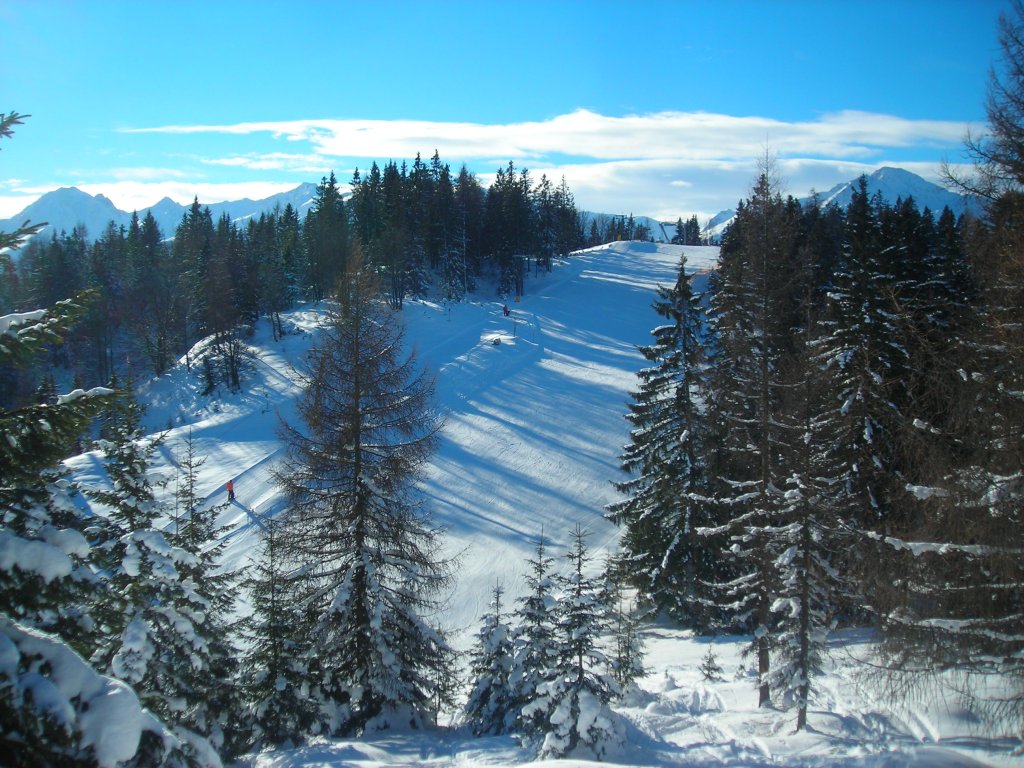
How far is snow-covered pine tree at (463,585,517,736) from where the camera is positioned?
12.4 m

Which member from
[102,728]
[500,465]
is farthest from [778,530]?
[500,465]

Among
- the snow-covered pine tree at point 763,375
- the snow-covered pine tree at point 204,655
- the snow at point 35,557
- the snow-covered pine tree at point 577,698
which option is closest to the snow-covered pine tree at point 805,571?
the snow-covered pine tree at point 763,375

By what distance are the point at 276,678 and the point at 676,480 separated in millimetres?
12803

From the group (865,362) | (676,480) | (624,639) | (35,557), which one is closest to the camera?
(35,557)

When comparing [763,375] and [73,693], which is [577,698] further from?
[73,693]

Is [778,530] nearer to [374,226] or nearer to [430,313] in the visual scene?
[430,313]

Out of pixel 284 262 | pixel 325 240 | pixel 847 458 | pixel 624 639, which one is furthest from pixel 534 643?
pixel 284 262

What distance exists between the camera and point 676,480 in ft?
65.1

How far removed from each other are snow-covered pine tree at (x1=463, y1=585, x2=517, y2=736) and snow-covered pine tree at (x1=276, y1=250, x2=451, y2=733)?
1.00m

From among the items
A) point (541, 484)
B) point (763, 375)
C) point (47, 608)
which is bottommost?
point (541, 484)

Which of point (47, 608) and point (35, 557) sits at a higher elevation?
point (35, 557)

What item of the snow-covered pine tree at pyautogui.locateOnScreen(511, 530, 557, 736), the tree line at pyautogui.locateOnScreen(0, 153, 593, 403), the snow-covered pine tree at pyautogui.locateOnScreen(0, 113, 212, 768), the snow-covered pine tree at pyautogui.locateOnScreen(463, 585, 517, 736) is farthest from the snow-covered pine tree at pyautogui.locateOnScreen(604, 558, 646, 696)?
the tree line at pyautogui.locateOnScreen(0, 153, 593, 403)

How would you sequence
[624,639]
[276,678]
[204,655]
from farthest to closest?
1. [624,639]
2. [276,678]
3. [204,655]

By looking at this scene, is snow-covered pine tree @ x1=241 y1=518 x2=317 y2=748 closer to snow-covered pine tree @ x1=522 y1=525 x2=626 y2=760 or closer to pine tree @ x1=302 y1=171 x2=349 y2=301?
snow-covered pine tree @ x1=522 y1=525 x2=626 y2=760
